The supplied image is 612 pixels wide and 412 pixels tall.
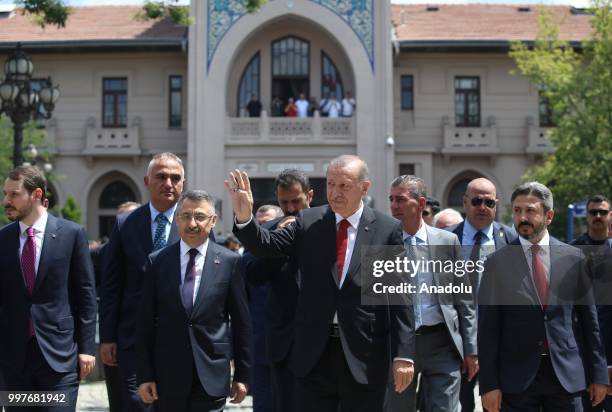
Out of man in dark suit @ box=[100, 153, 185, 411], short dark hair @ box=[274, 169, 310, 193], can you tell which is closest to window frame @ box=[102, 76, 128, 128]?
short dark hair @ box=[274, 169, 310, 193]

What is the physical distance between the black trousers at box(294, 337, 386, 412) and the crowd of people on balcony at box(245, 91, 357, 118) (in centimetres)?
2618

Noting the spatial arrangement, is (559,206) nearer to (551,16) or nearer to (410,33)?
(551,16)

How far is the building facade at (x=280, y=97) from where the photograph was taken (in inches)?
1217

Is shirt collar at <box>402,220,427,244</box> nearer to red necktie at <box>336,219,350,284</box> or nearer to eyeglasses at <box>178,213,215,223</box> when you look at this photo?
red necktie at <box>336,219,350,284</box>

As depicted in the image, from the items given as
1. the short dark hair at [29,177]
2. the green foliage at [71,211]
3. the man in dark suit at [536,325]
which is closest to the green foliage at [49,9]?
the short dark hair at [29,177]

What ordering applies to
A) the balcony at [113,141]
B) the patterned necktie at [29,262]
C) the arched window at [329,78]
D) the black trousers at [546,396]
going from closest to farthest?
the black trousers at [546,396]
the patterned necktie at [29,262]
the arched window at [329,78]
the balcony at [113,141]

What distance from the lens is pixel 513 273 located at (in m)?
5.99

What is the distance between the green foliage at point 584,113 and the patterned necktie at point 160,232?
19.9m

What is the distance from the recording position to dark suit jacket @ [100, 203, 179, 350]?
267 inches

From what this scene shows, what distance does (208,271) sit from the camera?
20.0ft

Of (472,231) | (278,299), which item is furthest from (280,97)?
(278,299)

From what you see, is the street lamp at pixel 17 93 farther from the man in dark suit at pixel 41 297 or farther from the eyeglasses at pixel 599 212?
the eyeglasses at pixel 599 212

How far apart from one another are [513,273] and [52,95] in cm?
1383

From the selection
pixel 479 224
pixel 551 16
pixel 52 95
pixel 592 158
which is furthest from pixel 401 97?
pixel 479 224
